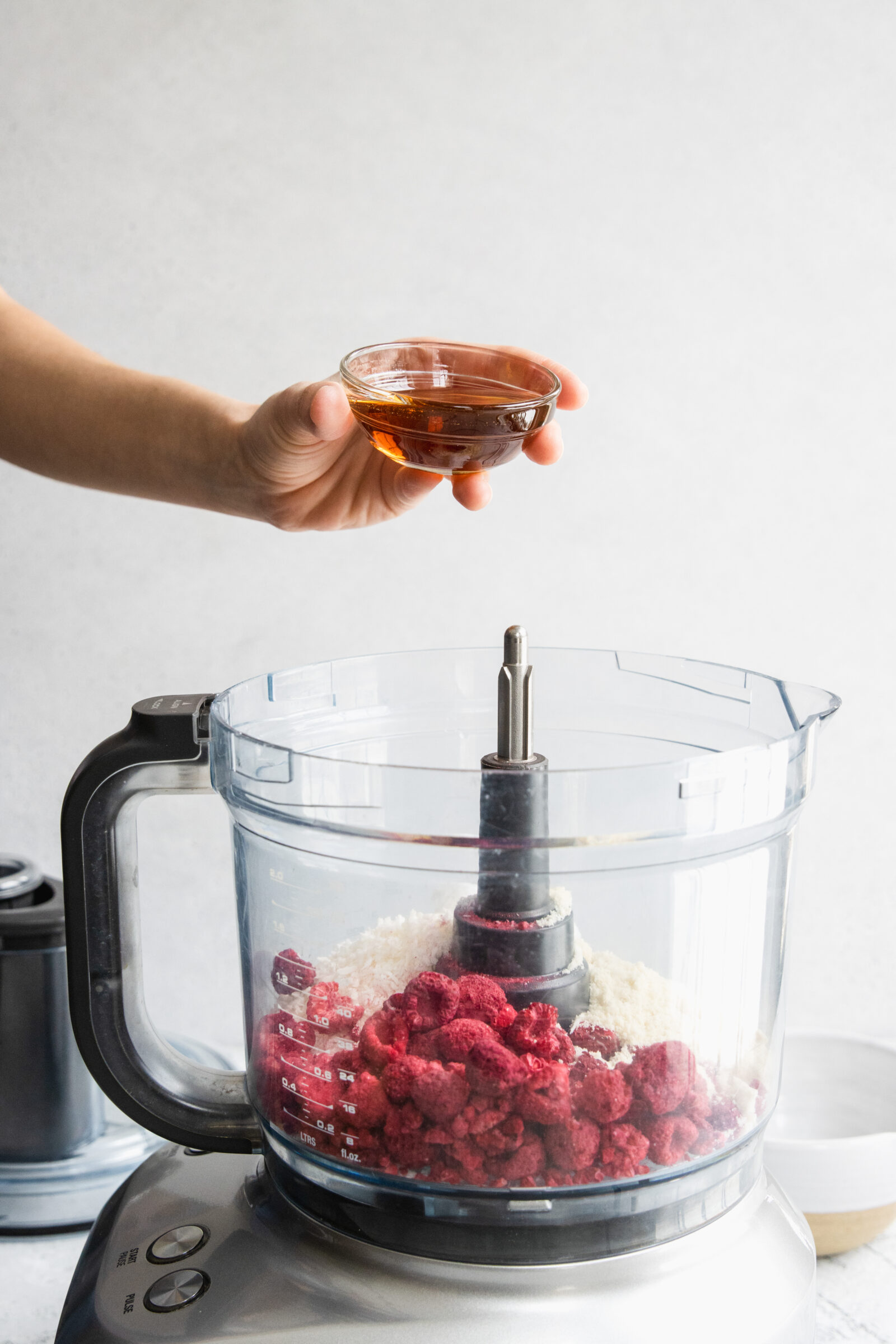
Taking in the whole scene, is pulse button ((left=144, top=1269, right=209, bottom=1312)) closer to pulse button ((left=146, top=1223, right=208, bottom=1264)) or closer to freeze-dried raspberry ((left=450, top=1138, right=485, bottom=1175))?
pulse button ((left=146, top=1223, right=208, bottom=1264))

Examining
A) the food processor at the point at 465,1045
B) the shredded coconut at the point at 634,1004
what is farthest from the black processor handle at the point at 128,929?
the shredded coconut at the point at 634,1004

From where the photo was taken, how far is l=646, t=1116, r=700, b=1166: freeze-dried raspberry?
51cm

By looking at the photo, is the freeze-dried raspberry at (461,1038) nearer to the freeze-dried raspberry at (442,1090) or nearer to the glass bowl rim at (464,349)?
the freeze-dried raspberry at (442,1090)

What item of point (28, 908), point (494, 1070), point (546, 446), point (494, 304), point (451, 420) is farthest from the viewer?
point (494, 304)

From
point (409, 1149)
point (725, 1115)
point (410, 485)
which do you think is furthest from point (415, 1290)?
point (410, 485)

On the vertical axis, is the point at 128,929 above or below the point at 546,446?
below

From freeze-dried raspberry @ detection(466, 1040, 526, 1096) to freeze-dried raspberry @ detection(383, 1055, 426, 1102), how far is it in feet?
0.08

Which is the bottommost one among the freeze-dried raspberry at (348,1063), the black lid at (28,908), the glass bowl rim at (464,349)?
the black lid at (28,908)

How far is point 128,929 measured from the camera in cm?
62

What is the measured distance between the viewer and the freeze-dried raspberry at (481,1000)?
513mm

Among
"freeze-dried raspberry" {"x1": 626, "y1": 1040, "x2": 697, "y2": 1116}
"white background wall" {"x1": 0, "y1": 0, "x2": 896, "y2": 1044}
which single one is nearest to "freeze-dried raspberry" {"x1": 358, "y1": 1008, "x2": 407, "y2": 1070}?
"freeze-dried raspberry" {"x1": 626, "y1": 1040, "x2": 697, "y2": 1116}

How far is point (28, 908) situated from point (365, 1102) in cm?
47

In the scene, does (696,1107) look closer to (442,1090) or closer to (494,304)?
(442,1090)

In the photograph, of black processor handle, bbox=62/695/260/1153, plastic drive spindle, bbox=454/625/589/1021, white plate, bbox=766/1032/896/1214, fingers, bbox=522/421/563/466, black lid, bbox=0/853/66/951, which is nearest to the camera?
plastic drive spindle, bbox=454/625/589/1021
